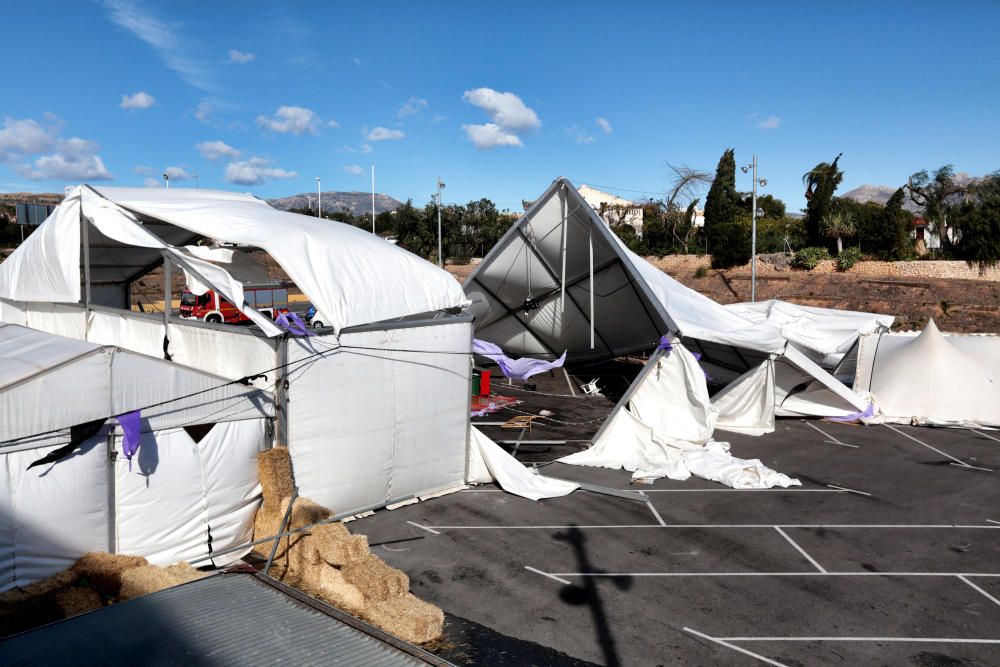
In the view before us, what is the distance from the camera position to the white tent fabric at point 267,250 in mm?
9539

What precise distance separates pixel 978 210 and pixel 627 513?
35.8m

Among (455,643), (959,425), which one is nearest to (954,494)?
(959,425)

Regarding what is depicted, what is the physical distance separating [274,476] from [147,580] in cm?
247

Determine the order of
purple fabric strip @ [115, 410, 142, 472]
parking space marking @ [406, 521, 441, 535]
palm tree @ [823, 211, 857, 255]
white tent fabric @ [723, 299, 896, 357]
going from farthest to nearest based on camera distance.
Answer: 1. palm tree @ [823, 211, 857, 255]
2. white tent fabric @ [723, 299, 896, 357]
3. parking space marking @ [406, 521, 441, 535]
4. purple fabric strip @ [115, 410, 142, 472]

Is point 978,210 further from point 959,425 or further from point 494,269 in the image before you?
point 494,269

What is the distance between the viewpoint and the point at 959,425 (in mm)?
16938

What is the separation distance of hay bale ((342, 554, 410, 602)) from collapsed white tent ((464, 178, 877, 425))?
913cm

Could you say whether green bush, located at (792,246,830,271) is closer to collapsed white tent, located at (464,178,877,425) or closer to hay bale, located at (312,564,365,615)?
collapsed white tent, located at (464,178,877,425)

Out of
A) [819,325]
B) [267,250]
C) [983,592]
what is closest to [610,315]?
[819,325]

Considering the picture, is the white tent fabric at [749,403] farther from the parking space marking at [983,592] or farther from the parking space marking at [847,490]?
the parking space marking at [983,592]

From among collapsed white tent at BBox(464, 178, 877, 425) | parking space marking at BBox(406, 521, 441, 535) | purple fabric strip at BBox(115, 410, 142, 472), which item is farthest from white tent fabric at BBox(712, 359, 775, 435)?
purple fabric strip at BBox(115, 410, 142, 472)

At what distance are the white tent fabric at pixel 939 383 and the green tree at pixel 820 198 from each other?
26.3 meters

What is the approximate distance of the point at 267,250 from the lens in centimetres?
977

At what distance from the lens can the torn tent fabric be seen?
12555mm
